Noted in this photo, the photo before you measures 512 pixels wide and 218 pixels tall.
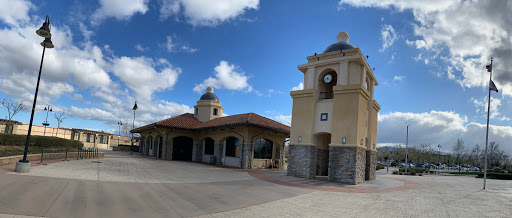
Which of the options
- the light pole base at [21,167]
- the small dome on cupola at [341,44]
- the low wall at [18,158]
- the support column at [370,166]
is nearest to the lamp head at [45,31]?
the light pole base at [21,167]

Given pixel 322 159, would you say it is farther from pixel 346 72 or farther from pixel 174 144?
pixel 174 144

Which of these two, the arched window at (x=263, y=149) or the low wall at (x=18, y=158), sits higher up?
the arched window at (x=263, y=149)

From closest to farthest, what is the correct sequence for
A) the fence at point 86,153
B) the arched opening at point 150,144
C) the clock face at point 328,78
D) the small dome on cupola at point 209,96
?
the clock face at point 328,78, the fence at point 86,153, the small dome on cupola at point 209,96, the arched opening at point 150,144

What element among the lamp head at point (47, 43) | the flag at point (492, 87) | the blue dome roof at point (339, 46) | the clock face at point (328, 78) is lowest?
the lamp head at point (47, 43)

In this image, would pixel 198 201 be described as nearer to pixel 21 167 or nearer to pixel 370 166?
pixel 21 167

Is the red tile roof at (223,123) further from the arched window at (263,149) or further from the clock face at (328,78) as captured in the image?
the clock face at (328,78)

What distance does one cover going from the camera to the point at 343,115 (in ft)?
53.4

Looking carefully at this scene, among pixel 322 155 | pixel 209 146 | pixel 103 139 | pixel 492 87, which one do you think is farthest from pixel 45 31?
pixel 103 139

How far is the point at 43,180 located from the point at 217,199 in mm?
6840

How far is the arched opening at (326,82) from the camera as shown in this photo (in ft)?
59.5

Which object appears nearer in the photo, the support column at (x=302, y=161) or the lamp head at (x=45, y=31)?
the lamp head at (x=45, y=31)

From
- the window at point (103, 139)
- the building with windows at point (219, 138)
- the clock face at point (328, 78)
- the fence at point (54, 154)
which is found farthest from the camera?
the window at point (103, 139)

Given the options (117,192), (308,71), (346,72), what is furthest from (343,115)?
(117,192)

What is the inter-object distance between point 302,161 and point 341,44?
8736 mm
